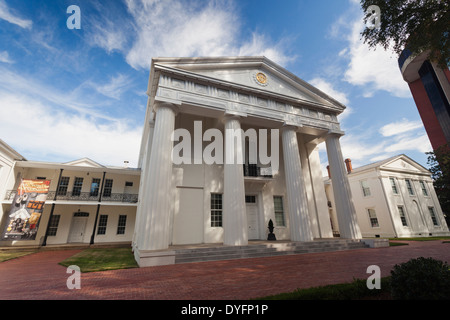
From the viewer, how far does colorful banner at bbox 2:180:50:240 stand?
43.0 feet

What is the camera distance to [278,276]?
5086mm

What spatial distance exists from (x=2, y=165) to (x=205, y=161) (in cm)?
1449

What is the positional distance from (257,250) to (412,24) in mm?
10673

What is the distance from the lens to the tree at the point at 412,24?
6.75 meters

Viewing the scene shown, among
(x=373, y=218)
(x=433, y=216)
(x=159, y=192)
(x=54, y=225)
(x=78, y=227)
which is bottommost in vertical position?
(x=78, y=227)

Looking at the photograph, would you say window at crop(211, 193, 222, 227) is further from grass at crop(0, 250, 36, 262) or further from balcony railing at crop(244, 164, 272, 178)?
grass at crop(0, 250, 36, 262)

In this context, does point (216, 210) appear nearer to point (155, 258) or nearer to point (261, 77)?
point (155, 258)

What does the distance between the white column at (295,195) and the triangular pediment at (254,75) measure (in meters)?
3.19

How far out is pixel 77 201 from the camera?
50.3ft

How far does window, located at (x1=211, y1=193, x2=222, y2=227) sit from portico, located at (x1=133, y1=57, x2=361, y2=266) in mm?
64

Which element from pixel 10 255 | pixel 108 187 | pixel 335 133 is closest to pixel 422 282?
pixel 335 133
